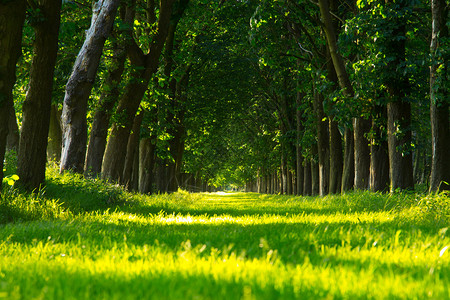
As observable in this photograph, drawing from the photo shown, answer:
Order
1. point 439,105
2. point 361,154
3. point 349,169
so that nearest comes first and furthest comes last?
point 439,105 < point 361,154 < point 349,169

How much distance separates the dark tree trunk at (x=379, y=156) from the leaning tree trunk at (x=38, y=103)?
9.54m

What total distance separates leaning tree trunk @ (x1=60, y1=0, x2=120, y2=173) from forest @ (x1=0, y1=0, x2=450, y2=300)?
0.04 metres

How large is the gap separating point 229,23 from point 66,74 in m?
10.5

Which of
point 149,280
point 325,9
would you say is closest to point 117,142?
point 325,9

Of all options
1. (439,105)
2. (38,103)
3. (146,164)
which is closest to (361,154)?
(439,105)

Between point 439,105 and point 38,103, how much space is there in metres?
8.95

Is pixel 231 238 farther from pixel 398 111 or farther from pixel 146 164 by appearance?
pixel 146 164

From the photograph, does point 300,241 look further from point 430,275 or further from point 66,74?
point 66,74

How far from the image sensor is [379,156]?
13.9 metres

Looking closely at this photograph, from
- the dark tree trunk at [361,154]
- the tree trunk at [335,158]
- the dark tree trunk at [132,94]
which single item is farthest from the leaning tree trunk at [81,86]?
the tree trunk at [335,158]

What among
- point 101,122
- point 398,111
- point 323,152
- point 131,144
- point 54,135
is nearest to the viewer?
point 398,111

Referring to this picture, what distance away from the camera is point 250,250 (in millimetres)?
3885

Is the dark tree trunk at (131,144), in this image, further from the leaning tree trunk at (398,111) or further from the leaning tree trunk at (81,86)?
the leaning tree trunk at (398,111)

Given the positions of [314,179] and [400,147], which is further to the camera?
[314,179]
